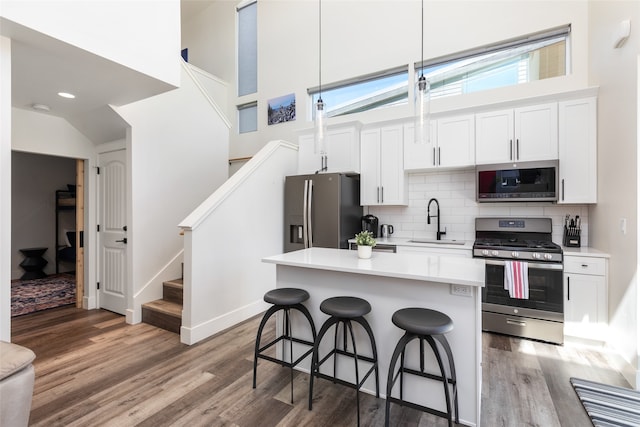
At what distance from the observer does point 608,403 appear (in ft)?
6.73

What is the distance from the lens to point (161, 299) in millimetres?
3910

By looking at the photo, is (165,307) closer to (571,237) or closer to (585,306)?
(585,306)

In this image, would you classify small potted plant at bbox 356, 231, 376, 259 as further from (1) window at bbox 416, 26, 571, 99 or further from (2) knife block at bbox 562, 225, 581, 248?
(1) window at bbox 416, 26, 571, 99

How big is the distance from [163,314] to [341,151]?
10.1 feet

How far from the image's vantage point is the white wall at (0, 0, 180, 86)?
2002 mm

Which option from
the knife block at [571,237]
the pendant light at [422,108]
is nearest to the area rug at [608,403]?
the knife block at [571,237]

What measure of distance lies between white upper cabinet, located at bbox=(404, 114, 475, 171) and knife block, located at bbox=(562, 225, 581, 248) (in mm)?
1259

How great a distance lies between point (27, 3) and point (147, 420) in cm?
280

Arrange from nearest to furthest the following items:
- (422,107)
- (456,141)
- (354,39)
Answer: (422,107)
(456,141)
(354,39)

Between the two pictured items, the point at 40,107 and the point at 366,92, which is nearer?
the point at 40,107

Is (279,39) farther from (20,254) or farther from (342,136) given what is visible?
(20,254)

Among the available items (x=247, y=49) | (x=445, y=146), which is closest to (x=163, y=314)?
(x=445, y=146)

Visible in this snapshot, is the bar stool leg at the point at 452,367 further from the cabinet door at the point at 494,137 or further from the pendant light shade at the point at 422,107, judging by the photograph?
the cabinet door at the point at 494,137

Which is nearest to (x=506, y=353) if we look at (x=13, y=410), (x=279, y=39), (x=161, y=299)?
(x=13, y=410)
